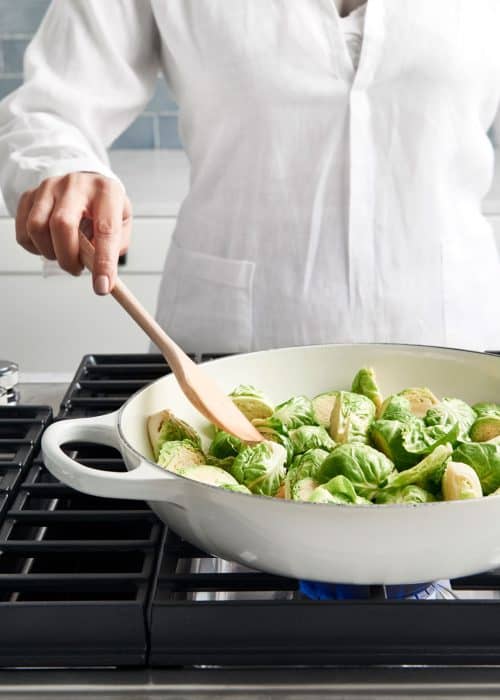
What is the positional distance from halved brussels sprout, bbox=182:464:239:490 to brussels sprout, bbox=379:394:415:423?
6.5 inches

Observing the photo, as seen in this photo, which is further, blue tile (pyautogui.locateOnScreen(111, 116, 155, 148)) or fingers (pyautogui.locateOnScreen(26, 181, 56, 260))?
blue tile (pyautogui.locateOnScreen(111, 116, 155, 148))

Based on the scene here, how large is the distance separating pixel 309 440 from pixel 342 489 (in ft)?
0.45

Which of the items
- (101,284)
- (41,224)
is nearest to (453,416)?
(101,284)

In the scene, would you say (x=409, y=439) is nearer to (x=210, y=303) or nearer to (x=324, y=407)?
(x=324, y=407)

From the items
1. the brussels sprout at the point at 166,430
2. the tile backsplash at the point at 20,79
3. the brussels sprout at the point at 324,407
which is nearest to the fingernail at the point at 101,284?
the brussels sprout at the point at 166,430

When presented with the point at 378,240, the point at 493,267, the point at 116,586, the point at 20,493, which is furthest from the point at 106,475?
the point at 493,267

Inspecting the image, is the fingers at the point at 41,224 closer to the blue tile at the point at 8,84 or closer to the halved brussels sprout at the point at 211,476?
the halved brussels sprout at the point at 211,476

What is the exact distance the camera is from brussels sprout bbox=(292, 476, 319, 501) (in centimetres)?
75

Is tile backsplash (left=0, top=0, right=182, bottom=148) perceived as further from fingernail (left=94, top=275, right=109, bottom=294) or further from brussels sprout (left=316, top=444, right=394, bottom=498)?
brussels sprout (left=316, top=444, right=394, bottom=498)

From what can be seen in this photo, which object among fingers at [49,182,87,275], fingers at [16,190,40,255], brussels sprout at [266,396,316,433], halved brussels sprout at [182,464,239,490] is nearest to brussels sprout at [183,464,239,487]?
halved brussels sprout at [182,464,239,490]

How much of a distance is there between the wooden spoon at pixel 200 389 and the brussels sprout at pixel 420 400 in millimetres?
153

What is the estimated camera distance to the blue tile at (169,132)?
3238mm

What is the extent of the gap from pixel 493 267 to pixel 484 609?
957 millimetres

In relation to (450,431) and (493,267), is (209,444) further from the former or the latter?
(493,267)
